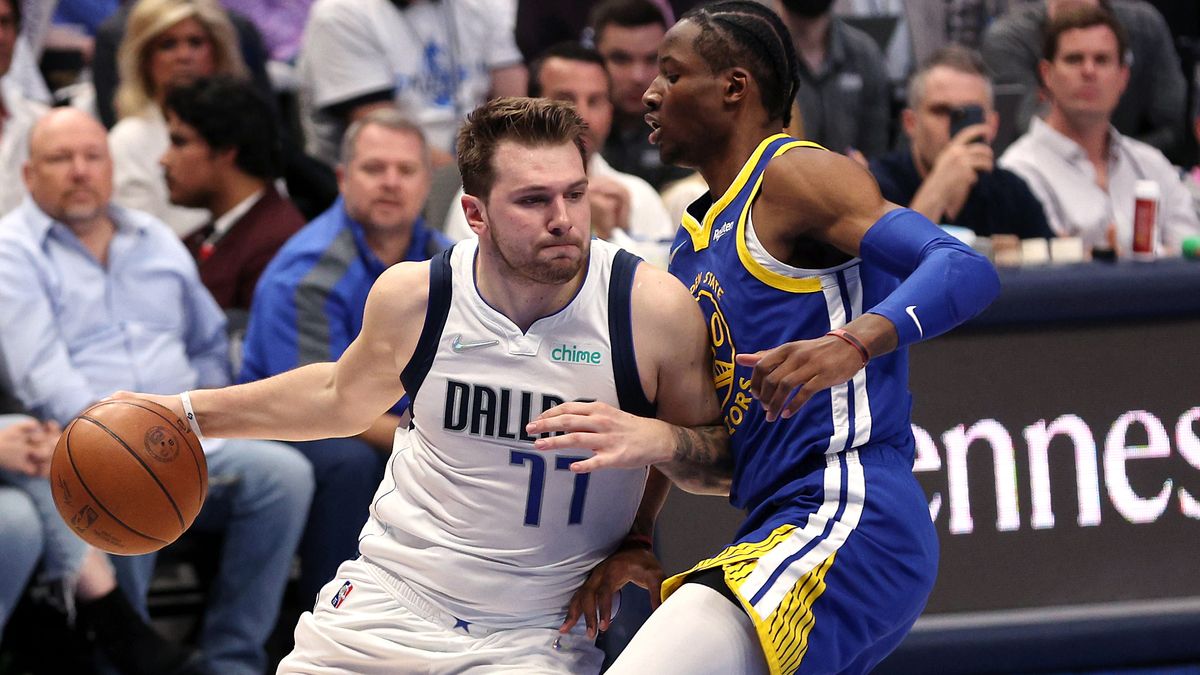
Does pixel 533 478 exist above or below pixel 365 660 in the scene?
above

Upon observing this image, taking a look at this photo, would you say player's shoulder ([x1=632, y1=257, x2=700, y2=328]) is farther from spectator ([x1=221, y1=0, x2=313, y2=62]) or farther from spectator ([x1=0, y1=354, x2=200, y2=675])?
spectator ([x1=221, y1=0, x2=313, y2=62])

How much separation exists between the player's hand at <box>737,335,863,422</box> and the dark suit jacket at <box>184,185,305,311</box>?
12.0 ft

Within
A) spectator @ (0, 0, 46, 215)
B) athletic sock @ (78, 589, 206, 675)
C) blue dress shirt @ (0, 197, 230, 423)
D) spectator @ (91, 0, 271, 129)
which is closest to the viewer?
athletic sock @ (78, 589, 206, 675)

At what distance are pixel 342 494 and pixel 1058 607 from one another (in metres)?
2.50

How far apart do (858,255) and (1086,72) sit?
391 centimetres

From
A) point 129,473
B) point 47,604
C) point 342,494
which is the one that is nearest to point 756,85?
point 129,473

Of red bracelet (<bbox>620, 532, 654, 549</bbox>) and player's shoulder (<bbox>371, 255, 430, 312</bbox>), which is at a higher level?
player's shoulder (<bbox>371, 255, 430, 312</bbox>)

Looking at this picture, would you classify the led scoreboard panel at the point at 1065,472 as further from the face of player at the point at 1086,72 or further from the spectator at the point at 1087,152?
the face of player at the point at 1086,72

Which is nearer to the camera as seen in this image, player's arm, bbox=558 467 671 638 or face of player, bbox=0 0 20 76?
player's arm, bbox=558 467 671 638

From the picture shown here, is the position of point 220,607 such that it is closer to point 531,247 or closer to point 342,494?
point 342,494

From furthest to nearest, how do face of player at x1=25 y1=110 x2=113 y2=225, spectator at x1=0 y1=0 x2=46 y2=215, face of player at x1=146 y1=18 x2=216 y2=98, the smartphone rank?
face of player at x1=146 y1=18 x2=216 y2=98, spectator at x1=0 y1=0 x2=46 y2=215, the smartphone, face of player at x1=25 y1=110 x2=113 y2=225

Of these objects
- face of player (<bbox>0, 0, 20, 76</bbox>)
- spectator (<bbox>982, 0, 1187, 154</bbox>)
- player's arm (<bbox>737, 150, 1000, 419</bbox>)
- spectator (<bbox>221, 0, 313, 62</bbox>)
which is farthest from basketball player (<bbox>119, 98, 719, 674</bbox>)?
spectator (<bbox>982, 0, 1187, 154</bbox>)

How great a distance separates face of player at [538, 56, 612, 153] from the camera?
Result: 6410mm

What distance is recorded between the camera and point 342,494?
219 inches
